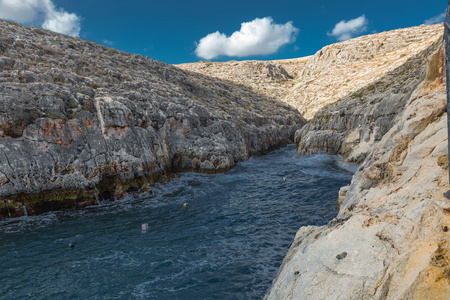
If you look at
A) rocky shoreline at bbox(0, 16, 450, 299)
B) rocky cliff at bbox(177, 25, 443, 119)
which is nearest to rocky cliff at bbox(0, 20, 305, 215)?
rocky shoreline at bbox(0, 16, 450, 299)

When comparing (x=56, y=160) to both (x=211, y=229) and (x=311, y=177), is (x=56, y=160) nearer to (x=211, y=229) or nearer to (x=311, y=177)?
(x=211, y=229)

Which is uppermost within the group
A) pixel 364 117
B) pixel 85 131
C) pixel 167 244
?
pixel 85 131

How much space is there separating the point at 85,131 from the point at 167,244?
13.4m

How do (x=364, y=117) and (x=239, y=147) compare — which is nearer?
(x=364, y=117)

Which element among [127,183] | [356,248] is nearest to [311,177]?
[127,183]

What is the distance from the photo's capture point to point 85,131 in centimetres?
2070

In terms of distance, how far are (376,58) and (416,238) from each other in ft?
276

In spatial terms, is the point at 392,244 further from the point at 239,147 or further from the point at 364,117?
the point at 239,147

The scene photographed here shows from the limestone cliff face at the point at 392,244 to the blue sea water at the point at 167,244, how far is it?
444 centimetres

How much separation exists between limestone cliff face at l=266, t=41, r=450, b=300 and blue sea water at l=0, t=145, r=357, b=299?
4.44 metres

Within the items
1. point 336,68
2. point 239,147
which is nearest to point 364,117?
point 239,147

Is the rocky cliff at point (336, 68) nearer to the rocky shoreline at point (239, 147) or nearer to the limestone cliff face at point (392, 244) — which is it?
the rocky shoreline at point (239, 147)

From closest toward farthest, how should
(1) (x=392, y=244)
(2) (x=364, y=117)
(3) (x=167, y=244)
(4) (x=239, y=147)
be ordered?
(1) (x=392, y=244) → (3) (x=167, y=244) → (2) (x=364, y=117) → (4) (x=239, y=147)

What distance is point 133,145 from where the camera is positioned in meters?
22.4
